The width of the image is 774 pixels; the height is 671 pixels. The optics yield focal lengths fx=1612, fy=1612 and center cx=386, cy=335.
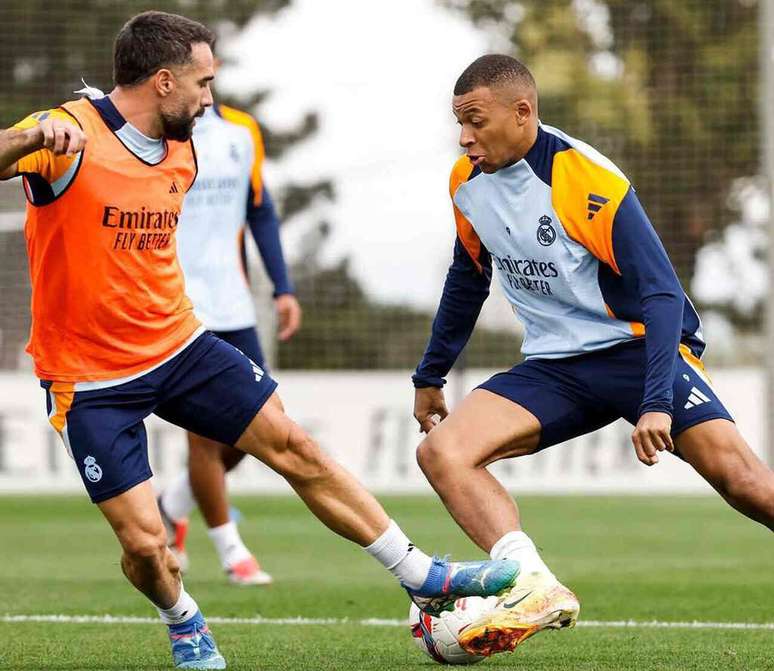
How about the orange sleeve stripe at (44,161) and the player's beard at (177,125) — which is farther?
the player's beard at (177,125)

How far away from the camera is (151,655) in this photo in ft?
20.1

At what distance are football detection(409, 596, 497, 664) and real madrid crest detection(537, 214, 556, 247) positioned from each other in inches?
51.7

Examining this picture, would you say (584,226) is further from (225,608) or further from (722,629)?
(225,608)

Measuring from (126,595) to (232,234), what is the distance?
217 centimetres

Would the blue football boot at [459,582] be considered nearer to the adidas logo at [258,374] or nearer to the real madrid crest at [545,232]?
the adidas logo at [258,374]

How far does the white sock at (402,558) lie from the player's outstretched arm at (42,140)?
1737 mm

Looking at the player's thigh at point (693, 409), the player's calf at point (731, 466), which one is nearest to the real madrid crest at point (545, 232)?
the player's thigh at point (693, 409)

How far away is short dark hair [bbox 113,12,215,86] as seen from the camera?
564 centimetres

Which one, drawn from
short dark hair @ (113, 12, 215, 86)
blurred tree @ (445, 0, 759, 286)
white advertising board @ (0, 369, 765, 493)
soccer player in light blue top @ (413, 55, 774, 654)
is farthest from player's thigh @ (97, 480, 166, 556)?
blurred tree @ (445, 0, 759, 286)

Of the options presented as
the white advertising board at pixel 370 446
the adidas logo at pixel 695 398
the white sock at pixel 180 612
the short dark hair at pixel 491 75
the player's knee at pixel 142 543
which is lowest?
the white advertising board at pixel 370 446

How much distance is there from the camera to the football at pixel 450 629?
563 cm

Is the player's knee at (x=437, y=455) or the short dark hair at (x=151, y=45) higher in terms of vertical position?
the short dark hair at (x=151, y=45)

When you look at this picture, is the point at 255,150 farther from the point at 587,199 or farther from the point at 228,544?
the point at 587,199

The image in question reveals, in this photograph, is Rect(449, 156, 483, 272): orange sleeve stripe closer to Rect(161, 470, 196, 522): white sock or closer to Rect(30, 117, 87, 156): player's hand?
Rect(30, 117, 87, 156): player's hand
